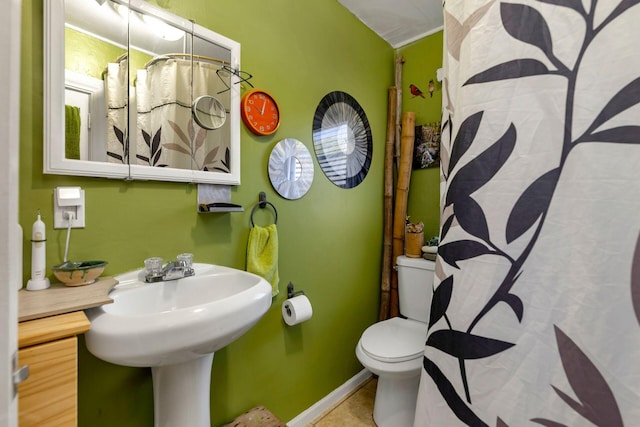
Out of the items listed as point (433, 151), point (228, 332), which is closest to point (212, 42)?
point (228, 332)

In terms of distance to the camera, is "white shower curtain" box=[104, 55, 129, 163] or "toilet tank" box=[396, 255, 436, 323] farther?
"toilet tank" box=[396, 255, 436, 323]

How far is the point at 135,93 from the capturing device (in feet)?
3.24

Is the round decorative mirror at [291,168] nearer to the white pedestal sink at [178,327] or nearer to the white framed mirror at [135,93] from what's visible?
the white framed mirror at [135,93]

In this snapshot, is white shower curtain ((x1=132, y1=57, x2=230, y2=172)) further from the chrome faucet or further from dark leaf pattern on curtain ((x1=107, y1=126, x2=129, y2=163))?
the chrome faucet

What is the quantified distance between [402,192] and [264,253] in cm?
115

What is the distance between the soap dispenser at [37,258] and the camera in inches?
30.6

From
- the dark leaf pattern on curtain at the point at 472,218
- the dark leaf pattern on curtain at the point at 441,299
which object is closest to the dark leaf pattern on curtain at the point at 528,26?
the dark leaf pattern on curtain at the point at 472,218

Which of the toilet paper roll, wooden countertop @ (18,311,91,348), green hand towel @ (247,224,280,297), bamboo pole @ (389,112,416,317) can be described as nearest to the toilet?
bamboo pole @ (389,112,416,317)

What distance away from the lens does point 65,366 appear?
56cm

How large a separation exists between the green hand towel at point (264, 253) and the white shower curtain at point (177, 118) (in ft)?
1.08

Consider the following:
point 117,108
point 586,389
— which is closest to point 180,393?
point 117,108

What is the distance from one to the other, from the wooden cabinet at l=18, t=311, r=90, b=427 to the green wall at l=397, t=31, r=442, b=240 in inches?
73.7

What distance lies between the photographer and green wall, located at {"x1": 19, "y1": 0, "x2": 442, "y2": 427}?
2.90ft

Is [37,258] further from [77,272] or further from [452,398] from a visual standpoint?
[452,398]
